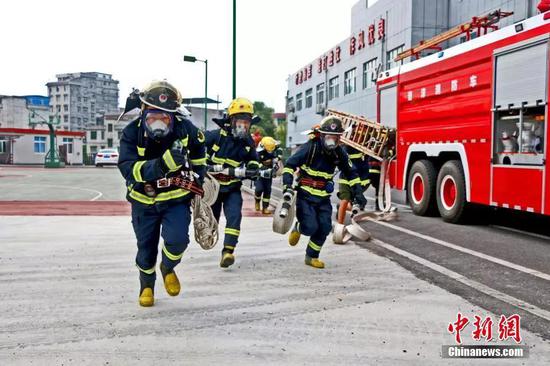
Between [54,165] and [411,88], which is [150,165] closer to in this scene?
[411,88]

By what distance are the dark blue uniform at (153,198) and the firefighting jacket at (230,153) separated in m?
1.68

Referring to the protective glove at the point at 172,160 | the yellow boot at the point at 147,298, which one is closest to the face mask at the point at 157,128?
the protective glove at the point at 172,160

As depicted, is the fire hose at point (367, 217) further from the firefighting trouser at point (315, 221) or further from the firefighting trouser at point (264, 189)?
the firefighting trouser at point (264, 189)

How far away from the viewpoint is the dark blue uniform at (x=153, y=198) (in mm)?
4477

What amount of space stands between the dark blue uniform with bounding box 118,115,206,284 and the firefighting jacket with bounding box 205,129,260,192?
168 cm

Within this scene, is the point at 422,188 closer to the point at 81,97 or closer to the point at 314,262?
the point at 314,262

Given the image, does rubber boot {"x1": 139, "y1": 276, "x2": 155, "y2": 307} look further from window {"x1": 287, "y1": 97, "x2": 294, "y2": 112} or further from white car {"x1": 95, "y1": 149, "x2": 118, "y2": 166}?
window {"x1": 287, "y1": 97, "x2": 294, "y2": 112}

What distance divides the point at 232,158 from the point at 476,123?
16.1 ft

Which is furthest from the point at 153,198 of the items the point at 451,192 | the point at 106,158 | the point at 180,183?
the point at 106,158

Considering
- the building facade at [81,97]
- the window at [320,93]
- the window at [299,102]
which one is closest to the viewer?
the window at [320,93]

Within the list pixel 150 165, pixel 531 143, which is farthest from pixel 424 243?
pixel 150 165

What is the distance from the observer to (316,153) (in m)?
6.40

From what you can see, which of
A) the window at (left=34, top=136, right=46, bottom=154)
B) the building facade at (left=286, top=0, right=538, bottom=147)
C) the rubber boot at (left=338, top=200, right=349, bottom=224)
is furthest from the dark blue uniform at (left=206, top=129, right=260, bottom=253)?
the window at (left=34, top=136, right=46, bottom=154)

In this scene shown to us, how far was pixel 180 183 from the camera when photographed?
4496 millimetres
